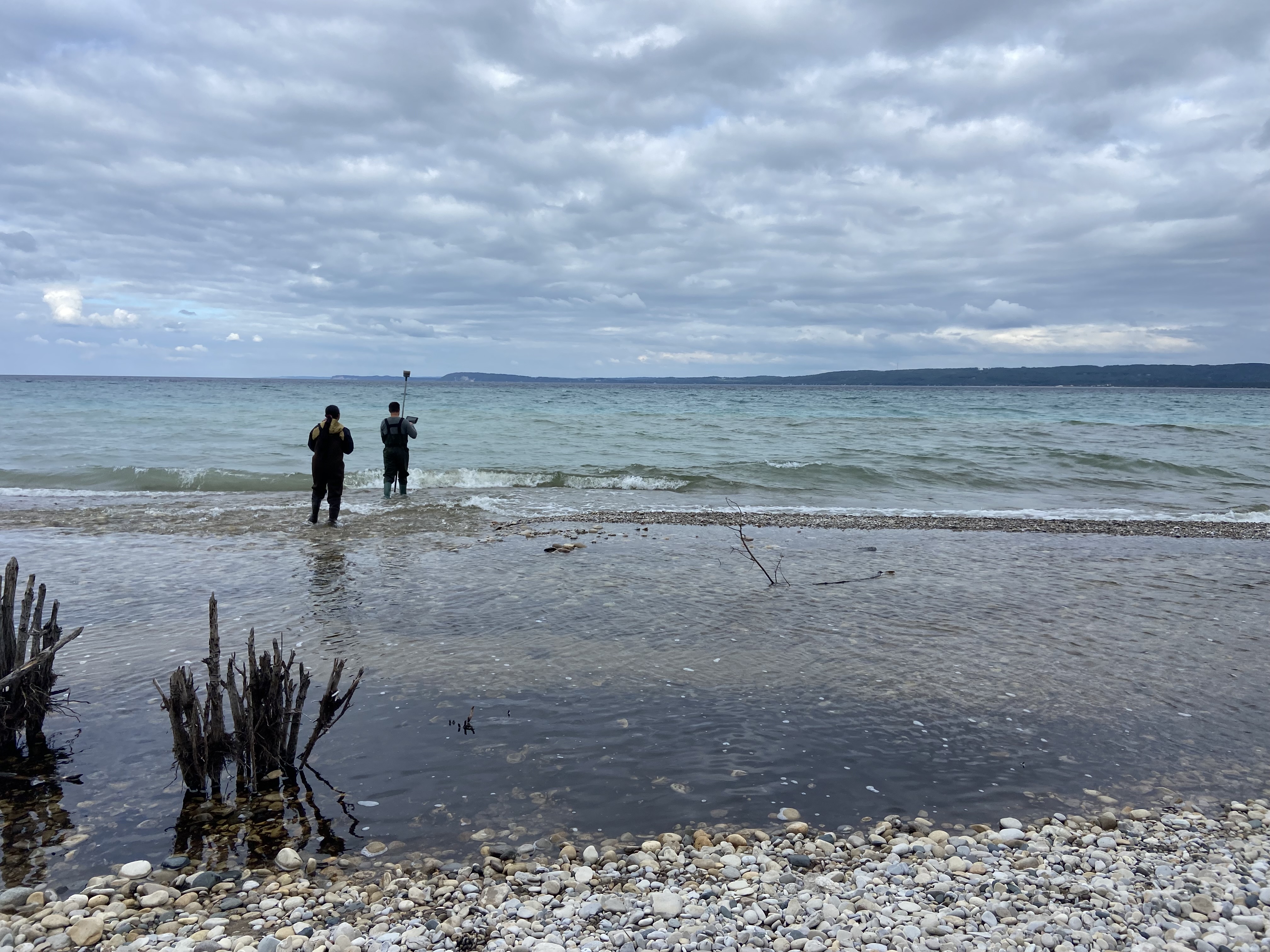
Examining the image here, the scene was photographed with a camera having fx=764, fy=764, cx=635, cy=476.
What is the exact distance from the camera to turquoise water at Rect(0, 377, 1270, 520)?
19.8m

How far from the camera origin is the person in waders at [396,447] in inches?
663

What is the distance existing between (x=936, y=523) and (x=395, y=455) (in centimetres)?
1194

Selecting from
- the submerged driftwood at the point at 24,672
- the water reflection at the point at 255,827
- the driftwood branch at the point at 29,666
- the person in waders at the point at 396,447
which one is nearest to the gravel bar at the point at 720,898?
the water reflection at the point at 255,827

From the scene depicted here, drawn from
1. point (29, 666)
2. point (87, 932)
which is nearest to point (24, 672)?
point (29, 666)

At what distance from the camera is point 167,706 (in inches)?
176

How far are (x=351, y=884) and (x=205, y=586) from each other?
6985 millimetres

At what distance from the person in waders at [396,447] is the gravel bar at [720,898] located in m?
12.9

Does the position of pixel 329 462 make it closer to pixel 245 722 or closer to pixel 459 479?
pixel 459 479

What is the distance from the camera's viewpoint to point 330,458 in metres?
13.8

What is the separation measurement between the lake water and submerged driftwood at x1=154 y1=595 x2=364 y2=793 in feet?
0.81

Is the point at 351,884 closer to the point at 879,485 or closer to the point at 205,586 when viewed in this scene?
the point at 205,586

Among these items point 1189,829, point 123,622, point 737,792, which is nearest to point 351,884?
point 737,792

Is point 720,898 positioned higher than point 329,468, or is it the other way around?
point 329,468

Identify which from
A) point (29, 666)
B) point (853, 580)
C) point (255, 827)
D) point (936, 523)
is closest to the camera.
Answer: point (255, 827)
